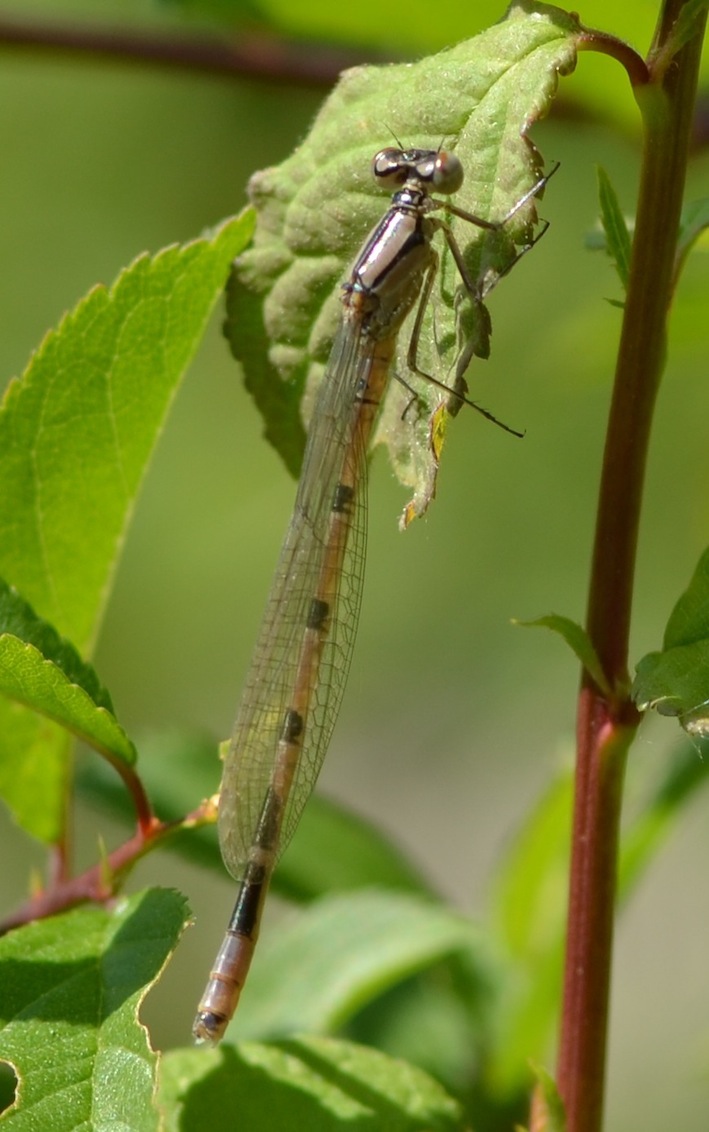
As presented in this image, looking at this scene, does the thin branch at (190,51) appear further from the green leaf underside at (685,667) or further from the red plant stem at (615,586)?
the green leaf underside at (685,667)

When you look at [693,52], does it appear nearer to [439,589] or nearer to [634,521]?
[634,521]

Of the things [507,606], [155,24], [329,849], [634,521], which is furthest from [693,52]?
[507,606]

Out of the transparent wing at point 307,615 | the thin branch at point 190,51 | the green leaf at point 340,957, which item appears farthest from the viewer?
the thin branch at point 190,51

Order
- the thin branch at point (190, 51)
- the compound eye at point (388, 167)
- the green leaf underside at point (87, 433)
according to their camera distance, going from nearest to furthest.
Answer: the compound eye at point (388, 167) → the green leaf underside at point (87, 433) → the thin branch at point (190, 51)

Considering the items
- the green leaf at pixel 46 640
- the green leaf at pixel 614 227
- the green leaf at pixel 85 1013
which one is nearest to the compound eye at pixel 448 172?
the green leaf at pixel 614 227

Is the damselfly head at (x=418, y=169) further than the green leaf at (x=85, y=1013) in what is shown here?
Yes

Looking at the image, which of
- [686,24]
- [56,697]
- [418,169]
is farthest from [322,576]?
[686,24]
